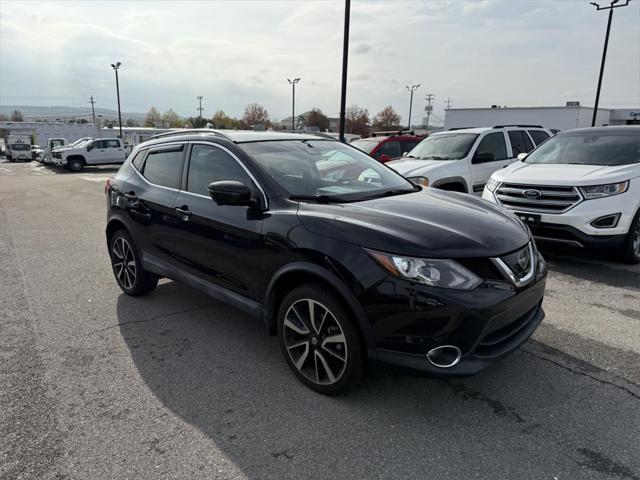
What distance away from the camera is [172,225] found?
4078 millimetres

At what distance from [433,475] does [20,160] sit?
50.0 m

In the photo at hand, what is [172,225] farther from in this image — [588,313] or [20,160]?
[20,160]

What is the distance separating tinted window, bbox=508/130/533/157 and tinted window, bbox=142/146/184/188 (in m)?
7.30

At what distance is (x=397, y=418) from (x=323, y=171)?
201cm

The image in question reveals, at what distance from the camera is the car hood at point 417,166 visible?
789cm

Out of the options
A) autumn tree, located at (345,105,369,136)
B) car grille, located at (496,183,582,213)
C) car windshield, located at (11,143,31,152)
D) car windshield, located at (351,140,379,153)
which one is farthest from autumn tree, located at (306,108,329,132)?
car grille, located at (496,183,582,213)

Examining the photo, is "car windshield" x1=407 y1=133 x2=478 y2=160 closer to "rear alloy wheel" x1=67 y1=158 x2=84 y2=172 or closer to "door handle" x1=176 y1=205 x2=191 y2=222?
"door handle" x1=176 y1=205 x2=191 y2=222

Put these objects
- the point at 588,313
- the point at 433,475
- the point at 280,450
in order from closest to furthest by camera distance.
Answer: the point at 433,475 → the point at 280,450 → the point at 588,313

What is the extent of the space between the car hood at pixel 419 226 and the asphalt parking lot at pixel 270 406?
0.77m

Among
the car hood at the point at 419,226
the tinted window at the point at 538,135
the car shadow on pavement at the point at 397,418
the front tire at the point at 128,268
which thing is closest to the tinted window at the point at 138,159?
the front tire at the point at 128,268

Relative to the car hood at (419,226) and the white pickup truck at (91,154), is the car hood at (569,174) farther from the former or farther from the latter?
the white pickup truck at (91,154)

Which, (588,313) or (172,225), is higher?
(172,225)

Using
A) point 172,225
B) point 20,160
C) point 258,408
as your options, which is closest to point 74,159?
point 20,160

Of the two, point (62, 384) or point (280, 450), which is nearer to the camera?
point (280, 450)
